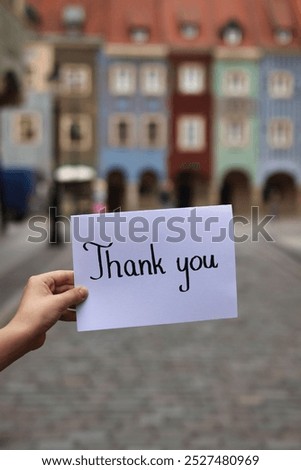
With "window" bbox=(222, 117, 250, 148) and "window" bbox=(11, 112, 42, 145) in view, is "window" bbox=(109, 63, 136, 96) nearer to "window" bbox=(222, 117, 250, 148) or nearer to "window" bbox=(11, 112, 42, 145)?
"window" bbox=(11, 112, 42, 145)

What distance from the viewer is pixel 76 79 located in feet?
122

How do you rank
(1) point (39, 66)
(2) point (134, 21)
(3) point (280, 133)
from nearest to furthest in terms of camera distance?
1. (1) point (39, 66)
2. (3) point (280, 133)
3. (2) point (134, 21)

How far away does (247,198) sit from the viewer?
3922cm

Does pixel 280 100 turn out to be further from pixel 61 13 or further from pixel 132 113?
pixel 61 13

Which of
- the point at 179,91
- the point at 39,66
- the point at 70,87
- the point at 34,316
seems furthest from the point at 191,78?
the point at 34,316

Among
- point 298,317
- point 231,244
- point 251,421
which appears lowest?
point 298,317

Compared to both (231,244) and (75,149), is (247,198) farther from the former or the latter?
(231,244)

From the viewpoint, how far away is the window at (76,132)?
118ft

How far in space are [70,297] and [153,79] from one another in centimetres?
3627

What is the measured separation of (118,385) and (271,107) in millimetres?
32918

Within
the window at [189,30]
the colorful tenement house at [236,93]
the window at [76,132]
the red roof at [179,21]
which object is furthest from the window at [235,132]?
the window at [76,132]

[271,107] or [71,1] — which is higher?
[71,1]

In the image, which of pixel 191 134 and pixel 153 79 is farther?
pixel 191 134
